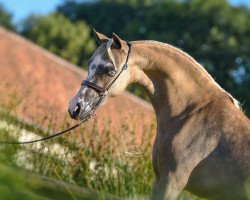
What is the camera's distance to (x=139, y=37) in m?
63.6

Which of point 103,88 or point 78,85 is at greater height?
point 103,88

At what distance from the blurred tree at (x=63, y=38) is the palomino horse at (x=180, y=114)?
2146 inches

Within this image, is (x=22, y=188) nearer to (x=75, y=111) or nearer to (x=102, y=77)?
(x=75, y=111)

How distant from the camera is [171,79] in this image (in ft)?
22.7

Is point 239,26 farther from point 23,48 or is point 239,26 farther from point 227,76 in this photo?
point 23,48

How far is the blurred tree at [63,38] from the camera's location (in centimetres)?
6293

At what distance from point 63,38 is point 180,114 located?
191ft

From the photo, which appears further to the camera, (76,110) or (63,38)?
(63,38)

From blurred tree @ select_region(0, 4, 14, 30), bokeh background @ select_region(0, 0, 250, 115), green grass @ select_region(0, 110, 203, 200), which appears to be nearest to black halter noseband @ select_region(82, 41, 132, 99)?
green grass @ select_region(0, 110, 203, 200)

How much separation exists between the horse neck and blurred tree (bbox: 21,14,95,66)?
179ft

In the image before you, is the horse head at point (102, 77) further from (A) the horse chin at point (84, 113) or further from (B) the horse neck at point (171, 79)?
(B) the horse neck at point (171, 79)

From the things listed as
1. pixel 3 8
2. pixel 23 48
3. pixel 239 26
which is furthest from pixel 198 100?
pixel 3 8

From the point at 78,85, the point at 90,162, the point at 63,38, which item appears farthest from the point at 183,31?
the point at 90,162

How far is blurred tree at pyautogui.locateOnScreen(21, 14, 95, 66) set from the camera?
62931 mm
